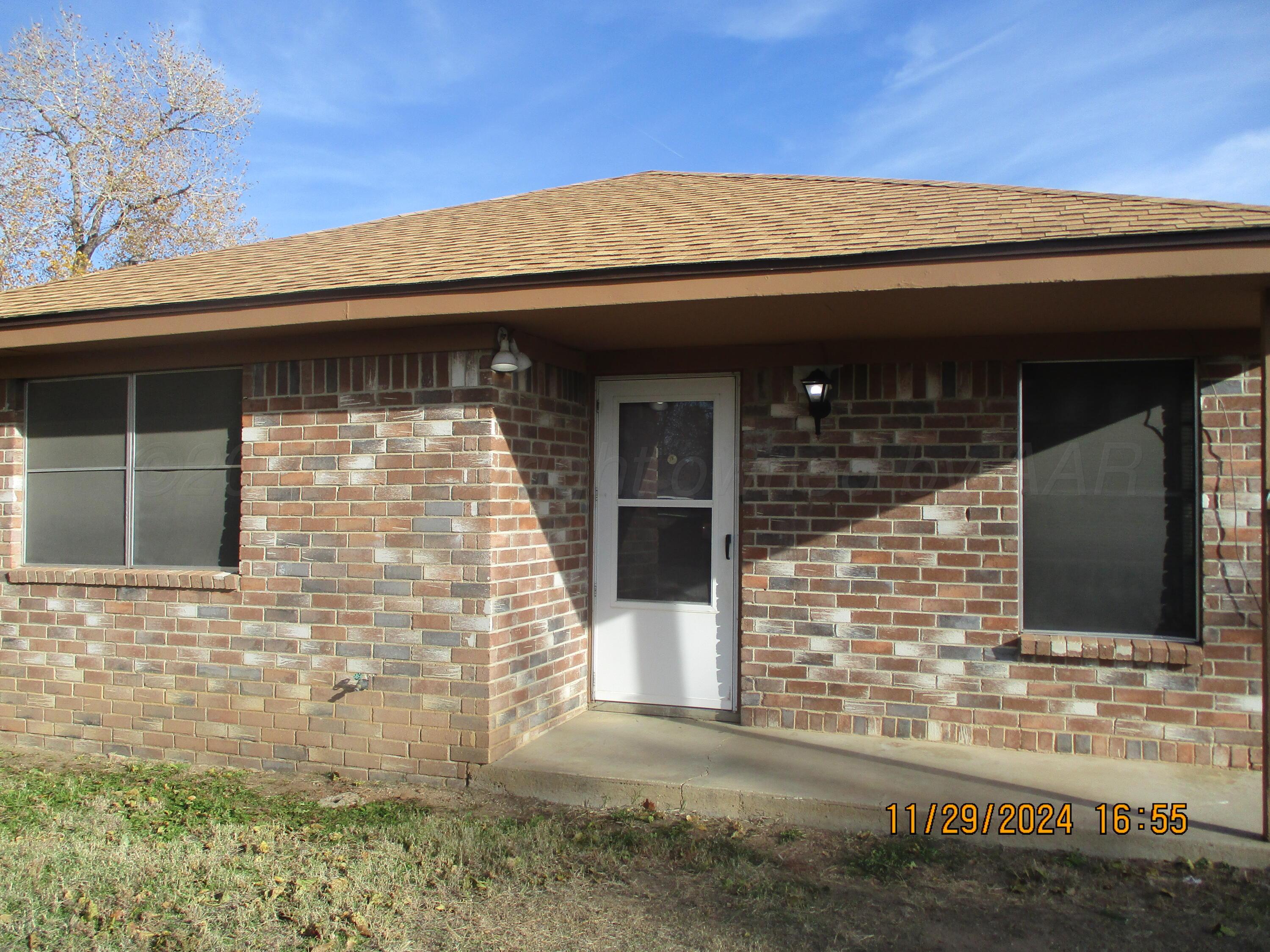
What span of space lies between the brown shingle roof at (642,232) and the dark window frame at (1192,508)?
0.91 meters

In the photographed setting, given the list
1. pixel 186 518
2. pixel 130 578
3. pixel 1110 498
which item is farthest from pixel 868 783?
pixel 130 578

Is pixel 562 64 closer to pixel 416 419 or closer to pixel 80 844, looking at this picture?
pixel 416 419

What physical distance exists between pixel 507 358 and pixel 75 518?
342 centimetres

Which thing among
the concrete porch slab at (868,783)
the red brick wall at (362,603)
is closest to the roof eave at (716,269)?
the red brick wall at (362,603)

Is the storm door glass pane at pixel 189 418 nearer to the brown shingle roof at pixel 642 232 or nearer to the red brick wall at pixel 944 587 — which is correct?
the brown shingle roof at pixel 642 232

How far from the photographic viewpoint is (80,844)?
14.7 feet

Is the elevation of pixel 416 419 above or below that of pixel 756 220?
below

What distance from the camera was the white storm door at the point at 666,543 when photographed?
6.25m

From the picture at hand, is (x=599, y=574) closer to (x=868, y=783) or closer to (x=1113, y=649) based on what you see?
(x=868, y=783)

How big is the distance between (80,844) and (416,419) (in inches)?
102

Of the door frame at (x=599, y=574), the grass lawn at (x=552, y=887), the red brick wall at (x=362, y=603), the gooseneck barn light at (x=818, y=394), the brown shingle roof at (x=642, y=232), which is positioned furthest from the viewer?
the door frame at (x=599, y=574)

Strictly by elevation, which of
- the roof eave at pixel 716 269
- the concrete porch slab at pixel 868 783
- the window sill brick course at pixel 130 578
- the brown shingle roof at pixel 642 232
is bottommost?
the concrete porch slab at pixel 868 783

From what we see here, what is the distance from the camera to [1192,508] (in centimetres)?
549

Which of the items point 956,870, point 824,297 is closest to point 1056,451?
point 824,297
